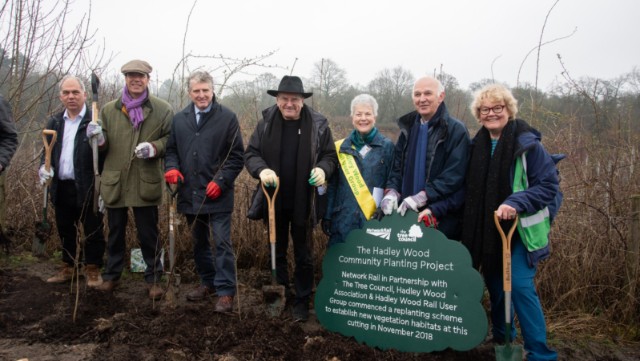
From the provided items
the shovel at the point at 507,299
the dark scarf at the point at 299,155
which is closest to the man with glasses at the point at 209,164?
the dark scarf at the point at 299,155

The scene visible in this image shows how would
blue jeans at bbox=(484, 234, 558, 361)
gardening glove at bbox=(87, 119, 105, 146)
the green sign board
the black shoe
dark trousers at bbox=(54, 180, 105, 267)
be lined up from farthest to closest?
dark trousers at bbox=(54, 180, 105, 267)
gardening glove at bbox=(87, 119, 105, 146)
the black shoe
the green sign board
blue jeans at bbox=(484, 234, 558, 361)

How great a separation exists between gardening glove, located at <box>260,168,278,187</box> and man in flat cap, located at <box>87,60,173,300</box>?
1.19 metres

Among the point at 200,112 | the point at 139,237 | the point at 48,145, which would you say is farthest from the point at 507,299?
the point at 48,145

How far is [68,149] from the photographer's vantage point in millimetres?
4418

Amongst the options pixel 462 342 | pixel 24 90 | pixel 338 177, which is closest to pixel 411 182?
pixel 338 177

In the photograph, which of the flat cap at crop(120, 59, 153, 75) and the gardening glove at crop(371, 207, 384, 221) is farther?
the flat cap at crop(120, 59, 153, 75)

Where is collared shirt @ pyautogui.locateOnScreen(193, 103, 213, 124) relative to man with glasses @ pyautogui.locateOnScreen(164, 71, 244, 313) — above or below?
above

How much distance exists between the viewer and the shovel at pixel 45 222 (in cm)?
437

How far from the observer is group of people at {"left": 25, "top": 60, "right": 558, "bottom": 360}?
9.94 ft

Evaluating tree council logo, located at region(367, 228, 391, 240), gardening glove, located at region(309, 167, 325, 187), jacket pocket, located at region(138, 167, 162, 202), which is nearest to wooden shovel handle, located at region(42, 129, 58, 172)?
jacket pocket, located at region(138, 167, 162, 202)

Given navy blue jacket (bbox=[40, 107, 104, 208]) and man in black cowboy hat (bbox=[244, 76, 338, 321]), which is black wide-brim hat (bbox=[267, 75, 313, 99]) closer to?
man in black cowboy hat (bbox=[244, 76, 338, 321])

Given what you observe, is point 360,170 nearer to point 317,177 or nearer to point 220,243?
point 317,177

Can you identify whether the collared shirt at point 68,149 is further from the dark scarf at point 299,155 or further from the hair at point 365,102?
the hair at point 365,102

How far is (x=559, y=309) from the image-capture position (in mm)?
4203
